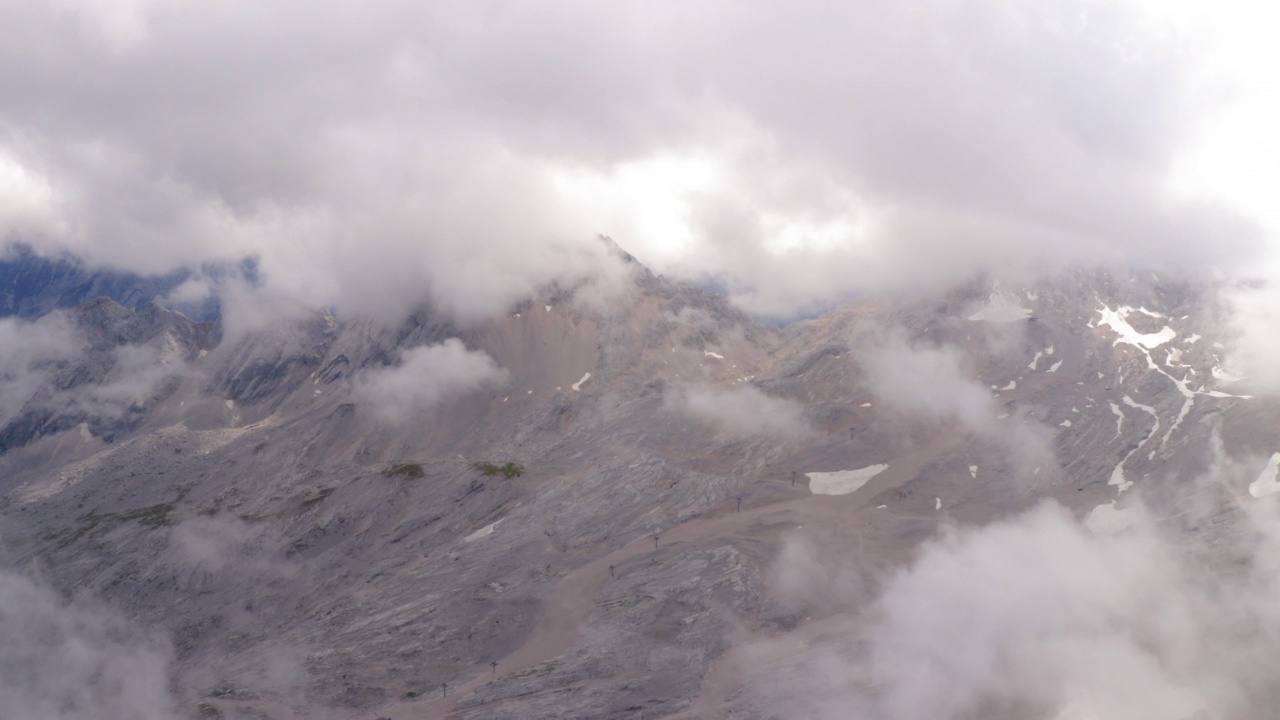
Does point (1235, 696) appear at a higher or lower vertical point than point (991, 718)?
higher

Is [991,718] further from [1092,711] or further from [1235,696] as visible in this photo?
[1235,696]

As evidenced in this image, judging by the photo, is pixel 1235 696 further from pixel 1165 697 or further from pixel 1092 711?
pixel 1092 711

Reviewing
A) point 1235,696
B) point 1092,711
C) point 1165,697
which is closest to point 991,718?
point 1092,711

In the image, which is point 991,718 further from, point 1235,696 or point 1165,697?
point 1235,696

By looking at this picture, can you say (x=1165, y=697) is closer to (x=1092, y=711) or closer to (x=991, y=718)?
(x=1092, y=711)

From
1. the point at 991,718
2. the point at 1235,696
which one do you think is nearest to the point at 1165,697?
the point at 1235,696
